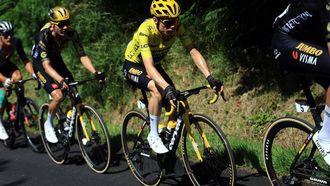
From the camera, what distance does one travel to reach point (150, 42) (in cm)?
588

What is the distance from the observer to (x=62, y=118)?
314 inches

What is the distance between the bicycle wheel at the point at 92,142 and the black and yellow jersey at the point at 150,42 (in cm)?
129

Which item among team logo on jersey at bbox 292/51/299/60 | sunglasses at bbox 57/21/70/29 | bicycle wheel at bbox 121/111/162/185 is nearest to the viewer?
team logo on jersey at bbox 292/51/299/60

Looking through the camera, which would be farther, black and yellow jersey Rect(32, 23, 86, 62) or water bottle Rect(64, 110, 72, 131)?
water bottle Rect(64, 110, 72, 131)

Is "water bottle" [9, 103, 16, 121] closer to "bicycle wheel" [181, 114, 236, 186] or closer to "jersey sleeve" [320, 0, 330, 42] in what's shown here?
"bicycle wheel" [181, 114, 236, 186]

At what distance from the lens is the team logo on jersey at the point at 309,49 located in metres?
4.55

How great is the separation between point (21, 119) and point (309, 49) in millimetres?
6135

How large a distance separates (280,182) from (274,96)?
336 centimetres

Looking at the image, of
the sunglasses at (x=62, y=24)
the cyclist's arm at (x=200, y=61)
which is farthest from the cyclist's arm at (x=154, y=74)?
the sunglasses at (x=62, y=24)

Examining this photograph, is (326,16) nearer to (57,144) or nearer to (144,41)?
(144,41)

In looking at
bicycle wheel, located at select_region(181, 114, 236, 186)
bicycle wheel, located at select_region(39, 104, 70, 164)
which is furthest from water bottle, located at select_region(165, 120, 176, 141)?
bicycle wheel, located at select_region(39, 104, 70, 164)

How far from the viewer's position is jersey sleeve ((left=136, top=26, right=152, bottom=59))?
567 centimetres

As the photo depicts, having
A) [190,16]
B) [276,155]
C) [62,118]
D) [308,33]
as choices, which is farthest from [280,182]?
[190,16]

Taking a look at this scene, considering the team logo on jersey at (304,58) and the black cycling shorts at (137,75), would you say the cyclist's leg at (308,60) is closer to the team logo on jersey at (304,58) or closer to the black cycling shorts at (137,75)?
the team logo on jersey at (304,58)
